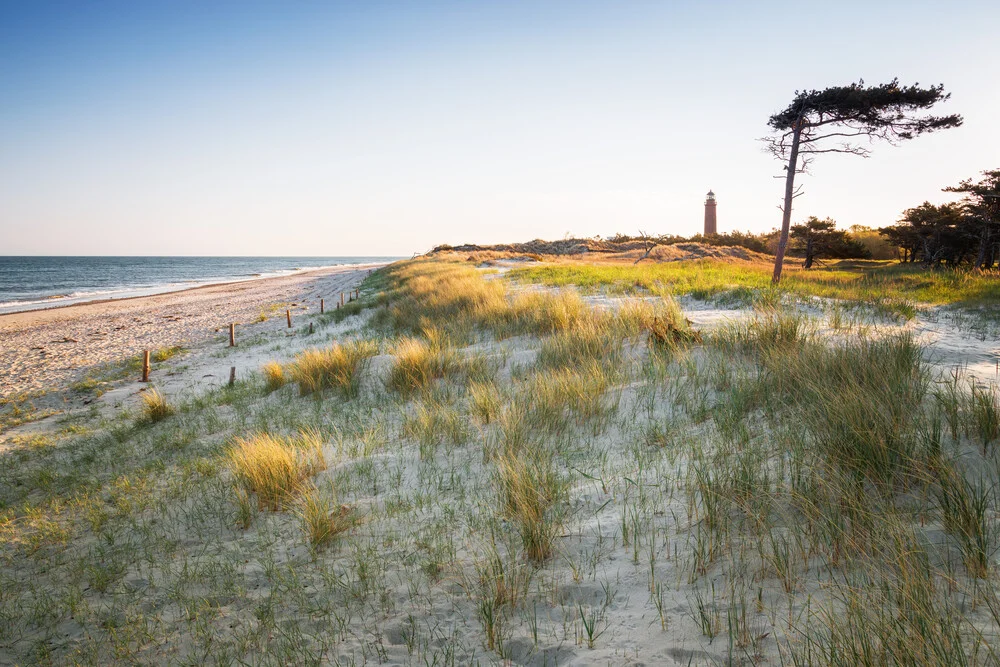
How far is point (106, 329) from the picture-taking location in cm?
1927

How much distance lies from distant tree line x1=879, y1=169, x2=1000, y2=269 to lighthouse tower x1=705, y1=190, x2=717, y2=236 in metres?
33.9

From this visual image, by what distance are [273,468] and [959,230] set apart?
25.2 m

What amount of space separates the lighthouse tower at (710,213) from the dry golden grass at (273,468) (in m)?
58.3

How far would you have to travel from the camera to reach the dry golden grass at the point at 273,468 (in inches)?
148

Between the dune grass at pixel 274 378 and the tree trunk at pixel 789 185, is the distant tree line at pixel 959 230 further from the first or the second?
the dune grass at pixel 274 378

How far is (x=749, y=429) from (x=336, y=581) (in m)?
3.10

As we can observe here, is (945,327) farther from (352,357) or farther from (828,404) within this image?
(352,357)

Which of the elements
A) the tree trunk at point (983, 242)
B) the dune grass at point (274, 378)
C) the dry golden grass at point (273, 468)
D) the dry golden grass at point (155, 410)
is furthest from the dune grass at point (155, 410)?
the tree trunk at point (983, 242)

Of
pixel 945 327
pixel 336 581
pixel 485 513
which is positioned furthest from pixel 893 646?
pixel 945 327

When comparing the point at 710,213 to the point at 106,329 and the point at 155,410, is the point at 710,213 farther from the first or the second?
the point at 155,410

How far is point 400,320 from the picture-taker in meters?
12.7

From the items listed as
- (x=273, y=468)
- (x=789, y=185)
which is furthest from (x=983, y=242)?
(x=273, y=468)

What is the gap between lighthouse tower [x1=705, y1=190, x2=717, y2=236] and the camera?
54344 mm

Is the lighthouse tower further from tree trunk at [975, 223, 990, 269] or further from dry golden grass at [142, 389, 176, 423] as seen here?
dry golden grass at [142, 389, 176, 423]
